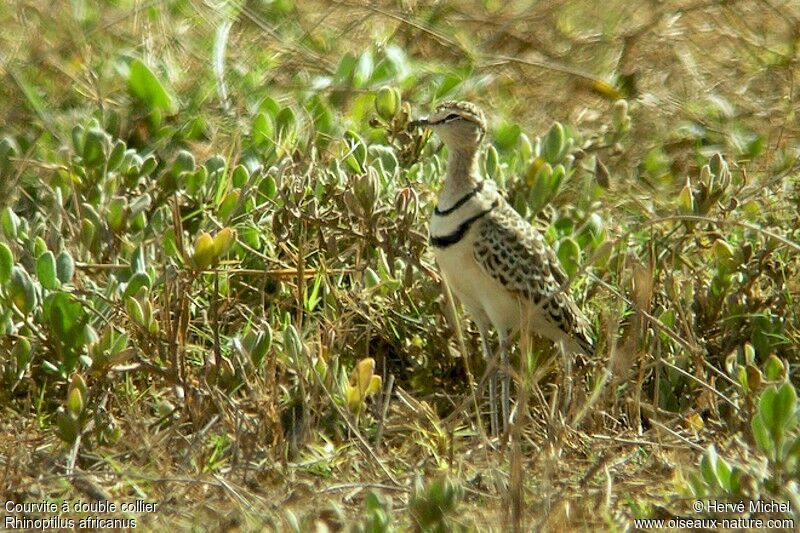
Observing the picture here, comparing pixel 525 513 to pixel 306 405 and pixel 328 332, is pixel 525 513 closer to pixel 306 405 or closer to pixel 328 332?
pixel 306 405

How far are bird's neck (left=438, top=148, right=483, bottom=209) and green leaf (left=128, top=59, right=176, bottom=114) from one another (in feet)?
4.06

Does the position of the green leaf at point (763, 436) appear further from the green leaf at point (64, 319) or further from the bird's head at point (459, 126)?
the green leaf at point (64, 319)

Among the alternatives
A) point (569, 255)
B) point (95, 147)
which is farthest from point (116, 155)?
point (569, 255)

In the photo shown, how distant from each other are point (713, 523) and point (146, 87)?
9.56 ft

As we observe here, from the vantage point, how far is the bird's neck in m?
4.36

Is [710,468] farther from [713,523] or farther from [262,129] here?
[262,129]

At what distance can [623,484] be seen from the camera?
3.38 metres

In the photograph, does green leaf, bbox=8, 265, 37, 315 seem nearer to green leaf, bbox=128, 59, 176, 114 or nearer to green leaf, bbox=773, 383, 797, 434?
green leaf, bbox=128, 59, 176, 114

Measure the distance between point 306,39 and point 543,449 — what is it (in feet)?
10.3

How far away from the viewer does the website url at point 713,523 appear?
9.54 feet

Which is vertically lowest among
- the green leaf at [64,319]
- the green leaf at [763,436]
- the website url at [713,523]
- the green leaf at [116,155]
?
the website url at [713,523]

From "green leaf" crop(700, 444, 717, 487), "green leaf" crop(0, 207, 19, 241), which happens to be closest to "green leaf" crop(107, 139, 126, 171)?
"green leaf" crop(0, 207, 19, 241)

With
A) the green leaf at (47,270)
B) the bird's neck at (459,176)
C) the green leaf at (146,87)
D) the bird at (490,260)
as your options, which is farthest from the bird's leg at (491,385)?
the green leaf at (146,87)

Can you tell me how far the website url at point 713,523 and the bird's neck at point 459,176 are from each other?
1.54 meters
